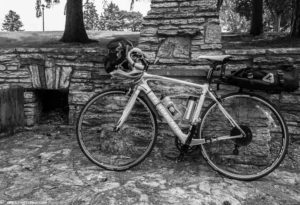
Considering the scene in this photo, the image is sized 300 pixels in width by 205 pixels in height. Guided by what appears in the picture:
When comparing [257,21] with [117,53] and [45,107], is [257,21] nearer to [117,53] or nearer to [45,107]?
[45,107]

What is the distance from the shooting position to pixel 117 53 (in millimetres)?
3072

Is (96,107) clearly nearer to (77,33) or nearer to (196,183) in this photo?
(196,183)

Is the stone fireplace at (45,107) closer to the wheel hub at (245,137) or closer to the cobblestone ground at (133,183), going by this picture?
the cobblestone ground at (133,183)

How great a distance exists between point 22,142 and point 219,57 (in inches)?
115

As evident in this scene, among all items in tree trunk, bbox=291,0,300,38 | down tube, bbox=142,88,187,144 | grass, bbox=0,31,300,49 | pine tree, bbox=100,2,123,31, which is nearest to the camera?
down tube, bbox=142,88,187,144

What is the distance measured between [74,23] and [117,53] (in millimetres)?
6407

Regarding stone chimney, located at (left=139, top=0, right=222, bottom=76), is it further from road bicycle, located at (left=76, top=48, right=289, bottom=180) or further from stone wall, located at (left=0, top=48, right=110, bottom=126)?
stone wall, located at (left=0, top=48, right=110, bottom=126)

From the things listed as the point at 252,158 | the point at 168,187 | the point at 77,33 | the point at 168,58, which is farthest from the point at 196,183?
the point at 77,33

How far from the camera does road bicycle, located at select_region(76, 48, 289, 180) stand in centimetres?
297

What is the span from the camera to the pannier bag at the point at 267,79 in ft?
9.42

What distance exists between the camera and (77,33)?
900cm

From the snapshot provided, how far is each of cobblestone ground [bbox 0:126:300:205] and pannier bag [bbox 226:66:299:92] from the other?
889 millimetres

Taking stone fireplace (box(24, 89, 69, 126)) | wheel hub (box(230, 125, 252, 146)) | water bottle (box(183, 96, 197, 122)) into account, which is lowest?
stone fireplace (box(24, 89, 69, 126))

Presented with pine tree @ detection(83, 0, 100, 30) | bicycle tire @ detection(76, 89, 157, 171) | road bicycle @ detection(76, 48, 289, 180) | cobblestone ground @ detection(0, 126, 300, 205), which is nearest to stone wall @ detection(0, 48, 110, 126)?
bicycle tire @ detection(76, 89, 157, 171)
